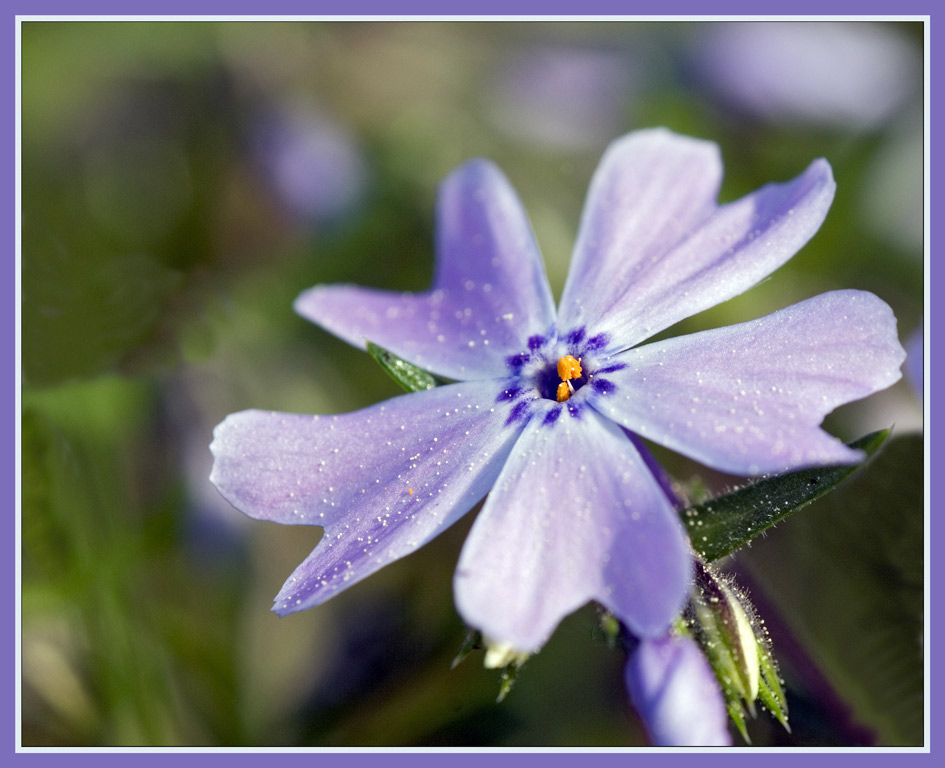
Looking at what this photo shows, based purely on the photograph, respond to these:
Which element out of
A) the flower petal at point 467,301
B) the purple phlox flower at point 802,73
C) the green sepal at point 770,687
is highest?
the purple phlox flower at point 802,73

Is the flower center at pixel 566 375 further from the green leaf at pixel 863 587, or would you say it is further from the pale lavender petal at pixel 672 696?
the green leaf at pixel 863 587

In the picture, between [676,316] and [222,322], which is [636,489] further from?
[222,322]

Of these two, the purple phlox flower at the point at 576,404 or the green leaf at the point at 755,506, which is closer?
the purple phlox flower at the point at 576,404

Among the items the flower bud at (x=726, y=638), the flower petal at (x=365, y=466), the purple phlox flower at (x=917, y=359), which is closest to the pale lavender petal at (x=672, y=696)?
the flower bud at (x=726, y=638)

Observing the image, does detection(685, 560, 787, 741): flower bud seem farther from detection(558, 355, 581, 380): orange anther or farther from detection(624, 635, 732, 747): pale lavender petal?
detection(558, 355, 581, 380): orange anther

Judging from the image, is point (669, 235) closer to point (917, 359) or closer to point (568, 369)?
point (568, 369)

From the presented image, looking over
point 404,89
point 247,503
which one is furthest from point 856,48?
point 247,503
